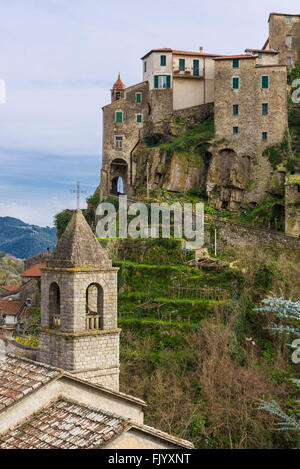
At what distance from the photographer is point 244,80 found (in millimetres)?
43844

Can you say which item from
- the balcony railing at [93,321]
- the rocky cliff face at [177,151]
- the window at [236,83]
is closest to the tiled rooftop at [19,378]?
the balcony railing at [93,321]

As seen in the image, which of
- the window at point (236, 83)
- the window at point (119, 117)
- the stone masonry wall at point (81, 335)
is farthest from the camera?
the window at point (119, 117)

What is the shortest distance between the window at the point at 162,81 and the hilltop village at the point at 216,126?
0.08 metres

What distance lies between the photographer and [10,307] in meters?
48.7

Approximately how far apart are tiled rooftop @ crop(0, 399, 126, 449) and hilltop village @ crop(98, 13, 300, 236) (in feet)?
93.9

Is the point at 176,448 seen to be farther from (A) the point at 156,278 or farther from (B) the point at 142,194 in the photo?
(B) the point at 142,194

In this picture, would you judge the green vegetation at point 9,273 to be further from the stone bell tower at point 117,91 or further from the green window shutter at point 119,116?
the green window shutter at point 119,116

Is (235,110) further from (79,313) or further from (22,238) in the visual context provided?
(22,238)

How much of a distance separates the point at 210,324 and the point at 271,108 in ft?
65.6

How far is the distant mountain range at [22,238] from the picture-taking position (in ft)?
511

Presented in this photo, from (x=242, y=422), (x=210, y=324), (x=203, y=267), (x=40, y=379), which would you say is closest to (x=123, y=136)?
(x=203, y=267)

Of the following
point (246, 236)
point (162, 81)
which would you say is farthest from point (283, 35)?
point (246, 236)

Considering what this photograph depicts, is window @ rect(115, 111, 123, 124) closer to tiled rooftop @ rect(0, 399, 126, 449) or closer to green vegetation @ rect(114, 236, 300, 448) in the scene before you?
green vegetation @ rect(114, 236, 300, 448)

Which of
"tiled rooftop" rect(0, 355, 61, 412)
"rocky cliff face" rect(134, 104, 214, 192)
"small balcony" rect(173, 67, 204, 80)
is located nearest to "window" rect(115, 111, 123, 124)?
"rocky cliff face" rect(134, 104, 214, 192)
